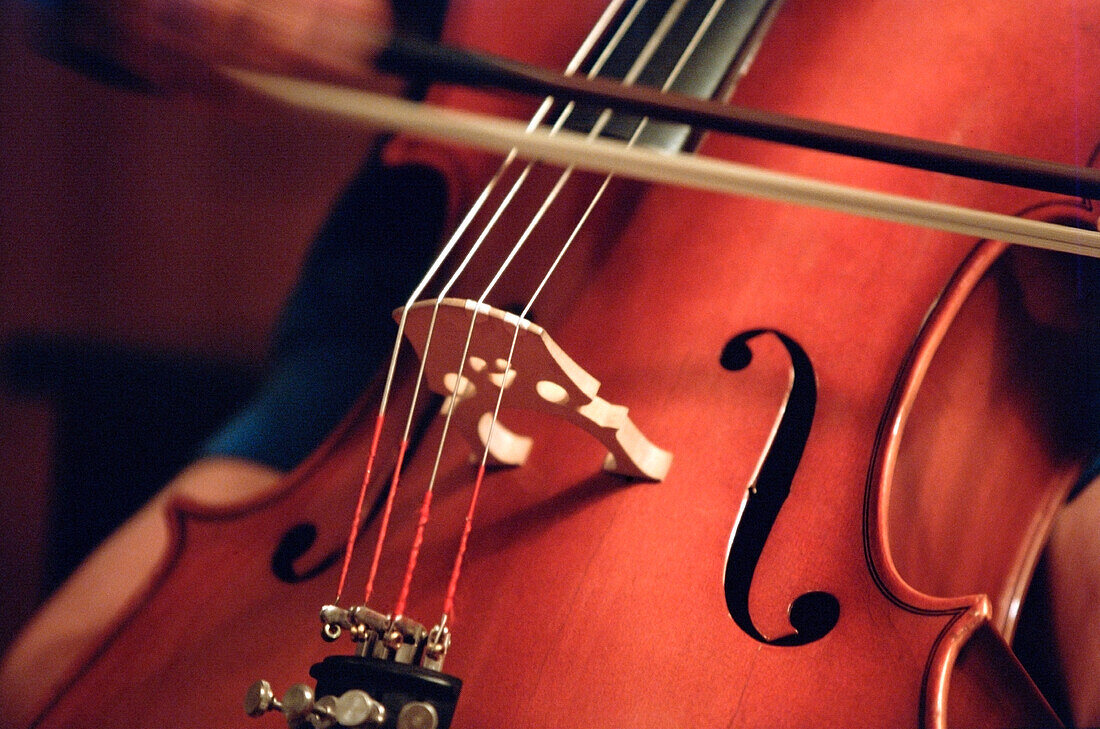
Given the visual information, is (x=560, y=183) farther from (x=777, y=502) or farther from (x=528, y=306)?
(x=777, y=502)

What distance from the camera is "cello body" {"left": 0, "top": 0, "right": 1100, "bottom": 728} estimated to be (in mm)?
399

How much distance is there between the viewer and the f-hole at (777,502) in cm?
41

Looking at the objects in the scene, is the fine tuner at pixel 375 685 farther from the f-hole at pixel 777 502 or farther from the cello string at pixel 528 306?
the f-hole at pixel 777 502

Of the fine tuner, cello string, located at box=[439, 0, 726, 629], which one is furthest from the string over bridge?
the fine tuner

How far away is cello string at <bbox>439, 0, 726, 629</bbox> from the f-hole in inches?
5.5

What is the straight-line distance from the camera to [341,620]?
15.1 inches

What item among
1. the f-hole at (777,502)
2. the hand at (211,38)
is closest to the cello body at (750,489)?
the f-hole at (777,502)

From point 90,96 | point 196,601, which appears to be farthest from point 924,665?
point 90,96

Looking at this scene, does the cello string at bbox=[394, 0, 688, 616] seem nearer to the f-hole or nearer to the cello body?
the cello body

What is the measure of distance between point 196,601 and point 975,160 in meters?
0.55

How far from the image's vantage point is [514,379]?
1.52 feet

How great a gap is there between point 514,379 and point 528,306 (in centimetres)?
5

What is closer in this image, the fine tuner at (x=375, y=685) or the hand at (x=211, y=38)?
the fine tuner at (x=375, y=685)

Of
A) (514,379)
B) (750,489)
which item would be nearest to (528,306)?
(514,379)
